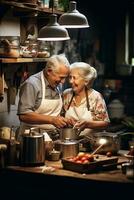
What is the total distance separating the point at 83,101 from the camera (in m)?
5.86

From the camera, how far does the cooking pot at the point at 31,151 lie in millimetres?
4648

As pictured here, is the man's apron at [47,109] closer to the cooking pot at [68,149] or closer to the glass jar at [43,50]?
the glass jar at [43,50]

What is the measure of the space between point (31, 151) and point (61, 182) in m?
0.46

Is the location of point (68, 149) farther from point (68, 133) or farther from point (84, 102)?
point (84, 102)

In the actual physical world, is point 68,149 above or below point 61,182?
above

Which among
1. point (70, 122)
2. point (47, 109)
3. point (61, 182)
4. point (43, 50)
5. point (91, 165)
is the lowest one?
point (61, 182)

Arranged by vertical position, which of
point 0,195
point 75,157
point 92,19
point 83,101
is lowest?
point 0,195

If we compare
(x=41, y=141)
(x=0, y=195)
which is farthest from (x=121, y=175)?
(x=0, y=195)

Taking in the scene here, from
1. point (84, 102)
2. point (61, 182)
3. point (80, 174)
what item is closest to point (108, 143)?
point (80, 174)

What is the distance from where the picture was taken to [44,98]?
18.7ft

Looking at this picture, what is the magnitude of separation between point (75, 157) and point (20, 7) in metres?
1.91

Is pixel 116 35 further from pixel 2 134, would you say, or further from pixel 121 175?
pixel 121 175

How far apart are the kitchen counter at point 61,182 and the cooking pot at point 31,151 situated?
75mm

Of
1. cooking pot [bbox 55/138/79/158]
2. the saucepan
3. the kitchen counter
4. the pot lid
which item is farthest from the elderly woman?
the kitchen counter
